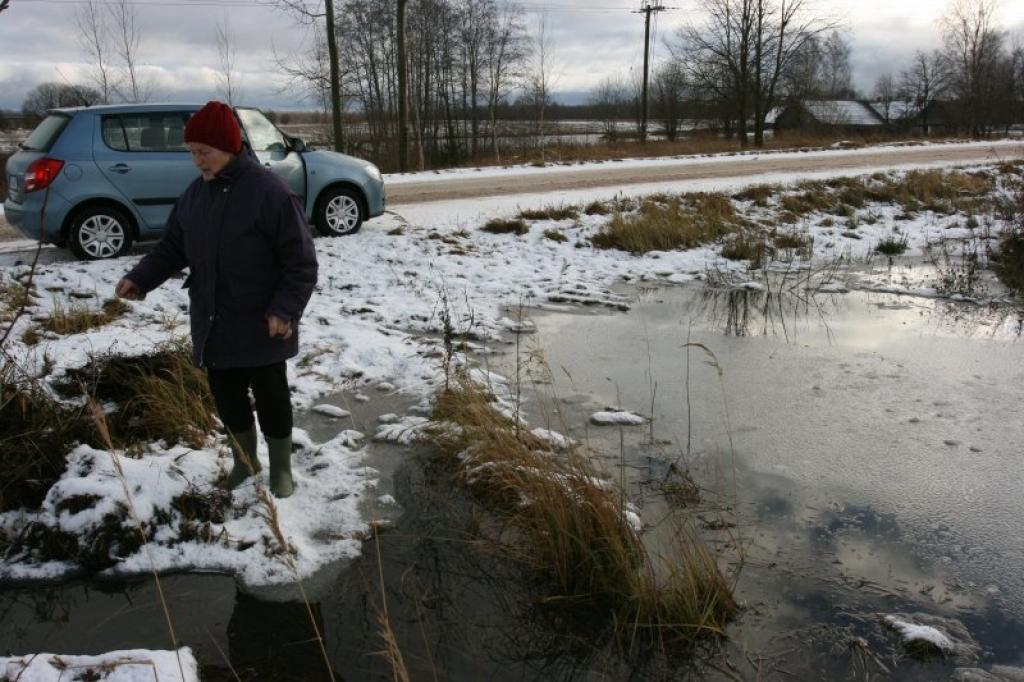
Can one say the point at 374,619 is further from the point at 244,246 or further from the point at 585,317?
the point at 585,317

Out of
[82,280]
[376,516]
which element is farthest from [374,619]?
[82,280]

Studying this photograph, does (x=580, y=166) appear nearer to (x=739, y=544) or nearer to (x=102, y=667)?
(x=739, y=544)

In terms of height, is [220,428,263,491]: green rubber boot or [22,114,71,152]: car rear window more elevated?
[22,114,71,152]: car rear window

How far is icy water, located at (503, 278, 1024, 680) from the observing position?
9.68ft

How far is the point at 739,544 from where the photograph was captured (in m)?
3.43

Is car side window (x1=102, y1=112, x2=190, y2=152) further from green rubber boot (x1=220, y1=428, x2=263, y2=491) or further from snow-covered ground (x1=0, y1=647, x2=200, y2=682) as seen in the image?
snow-covered ground (x1=0, y1=647, x2=200, y2=682)

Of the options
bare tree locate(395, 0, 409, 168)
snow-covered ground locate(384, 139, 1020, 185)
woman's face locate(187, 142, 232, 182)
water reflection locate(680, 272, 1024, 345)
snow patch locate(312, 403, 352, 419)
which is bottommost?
snow patch locate(312, 403, 352, 419)

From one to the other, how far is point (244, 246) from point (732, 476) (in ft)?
9.28

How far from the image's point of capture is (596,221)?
11.5m

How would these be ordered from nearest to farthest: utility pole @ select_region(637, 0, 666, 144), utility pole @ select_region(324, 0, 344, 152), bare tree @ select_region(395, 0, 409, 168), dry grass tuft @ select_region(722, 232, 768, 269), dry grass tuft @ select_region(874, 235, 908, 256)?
dry grass tuft @ select_region(722, 232, 768, 269) → dry grass tuft @ select_region(874, 235, 908, 256) → utility pole @ select_region(324, 0, 344, 152) → bare tree @ select_region(395, 0, 409, 168) → utility pole @ select_region(637, 0, 666, 144)

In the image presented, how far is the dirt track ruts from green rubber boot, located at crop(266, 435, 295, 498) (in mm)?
9272

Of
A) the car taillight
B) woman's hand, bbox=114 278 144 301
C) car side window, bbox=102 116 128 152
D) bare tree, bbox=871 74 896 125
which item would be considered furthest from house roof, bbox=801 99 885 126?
woman's hand, bbox=114 278 144 301

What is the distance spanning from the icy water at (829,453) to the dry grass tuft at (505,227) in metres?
3.23

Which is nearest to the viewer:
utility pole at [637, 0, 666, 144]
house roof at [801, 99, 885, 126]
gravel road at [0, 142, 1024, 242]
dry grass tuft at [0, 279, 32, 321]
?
dry grass tuft at [0, 279, 32, 321]
